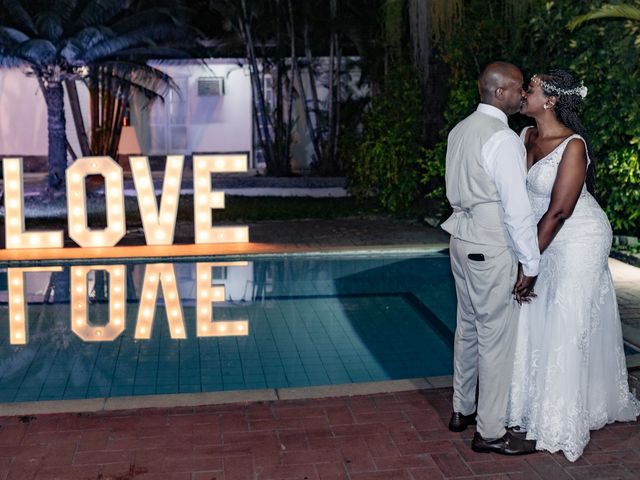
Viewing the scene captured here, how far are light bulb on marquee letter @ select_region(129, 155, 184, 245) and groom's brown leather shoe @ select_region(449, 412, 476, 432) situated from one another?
686 centimetres

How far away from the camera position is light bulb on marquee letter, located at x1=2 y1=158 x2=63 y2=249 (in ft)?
37.1

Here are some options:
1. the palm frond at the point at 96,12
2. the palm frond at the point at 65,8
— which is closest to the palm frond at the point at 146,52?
the palm frond at the point at 96,12

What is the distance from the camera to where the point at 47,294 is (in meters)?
9.42

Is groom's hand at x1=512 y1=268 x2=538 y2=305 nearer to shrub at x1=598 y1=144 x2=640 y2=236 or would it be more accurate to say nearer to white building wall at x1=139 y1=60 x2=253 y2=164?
shrub at x1=598 y1=144 x2=640 y2=236

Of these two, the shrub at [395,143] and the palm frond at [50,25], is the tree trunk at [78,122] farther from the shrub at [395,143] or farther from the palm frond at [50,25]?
the shrub at [395,143]

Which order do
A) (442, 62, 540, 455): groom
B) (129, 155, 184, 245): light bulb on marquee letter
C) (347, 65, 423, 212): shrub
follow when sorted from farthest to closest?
(347, 65, 423, 212): shrub < (129, 155, 184, 245): light bulb on marquee letter < (442, 62, 540, 455): groom

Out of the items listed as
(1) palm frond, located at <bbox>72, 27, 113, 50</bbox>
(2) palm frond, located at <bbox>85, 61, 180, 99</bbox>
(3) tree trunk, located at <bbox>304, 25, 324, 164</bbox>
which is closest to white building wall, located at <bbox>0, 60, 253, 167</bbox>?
(3) tree trunk, located at <bbox>304, 25, 324, 164</bbox>

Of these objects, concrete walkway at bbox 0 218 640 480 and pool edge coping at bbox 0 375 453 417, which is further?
pool edge coping at bbox 0 375 453 417

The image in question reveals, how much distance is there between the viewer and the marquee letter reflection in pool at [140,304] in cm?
797

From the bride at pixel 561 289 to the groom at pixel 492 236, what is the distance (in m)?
0.19

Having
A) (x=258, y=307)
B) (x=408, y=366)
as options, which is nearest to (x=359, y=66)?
(x=258, y=307)

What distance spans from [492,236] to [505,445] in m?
1.14

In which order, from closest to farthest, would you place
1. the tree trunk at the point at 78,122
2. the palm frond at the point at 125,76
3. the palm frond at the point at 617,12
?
the palm frond at the point at 617,12
the palm frond at the point at 125,76
the tree trunk at the point at 78,122

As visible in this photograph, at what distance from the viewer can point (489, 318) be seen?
4.69m
